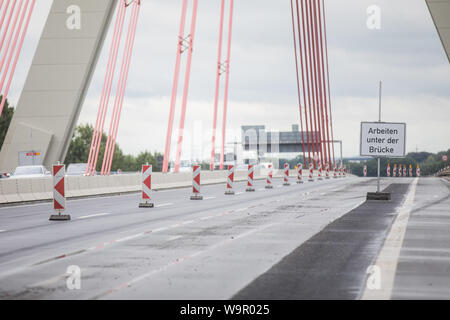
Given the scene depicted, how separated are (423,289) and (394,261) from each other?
1.93m

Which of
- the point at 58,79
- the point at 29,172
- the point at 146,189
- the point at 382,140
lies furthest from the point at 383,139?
the point at 58,79

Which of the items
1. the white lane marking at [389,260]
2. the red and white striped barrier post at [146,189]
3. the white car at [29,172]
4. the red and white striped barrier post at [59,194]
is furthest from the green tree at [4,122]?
the white lane marking at [389,260]

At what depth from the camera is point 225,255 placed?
10.0 metres

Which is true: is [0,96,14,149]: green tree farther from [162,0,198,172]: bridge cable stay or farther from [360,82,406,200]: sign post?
[360,82,406,200]: sign post

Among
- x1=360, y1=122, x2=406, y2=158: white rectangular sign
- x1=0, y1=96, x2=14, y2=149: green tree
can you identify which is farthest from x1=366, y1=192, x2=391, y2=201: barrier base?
x1=0, y1=96, x2=14, y2=149: green tree

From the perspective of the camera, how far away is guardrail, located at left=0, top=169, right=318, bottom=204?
2378cm

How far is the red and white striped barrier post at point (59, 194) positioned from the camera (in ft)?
54.9

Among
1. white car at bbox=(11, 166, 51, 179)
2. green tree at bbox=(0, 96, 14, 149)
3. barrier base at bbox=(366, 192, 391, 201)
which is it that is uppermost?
green tree at bbox=(0, 96, 14, 149)

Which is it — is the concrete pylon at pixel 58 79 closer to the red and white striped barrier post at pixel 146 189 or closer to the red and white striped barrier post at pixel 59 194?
the red and white striped barrier post at pixel 146 189

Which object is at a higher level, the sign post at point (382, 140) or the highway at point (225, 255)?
the sign post at point (382, 140)

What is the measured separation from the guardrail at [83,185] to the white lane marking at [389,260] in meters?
12.5

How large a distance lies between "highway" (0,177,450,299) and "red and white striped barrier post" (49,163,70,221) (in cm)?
36
